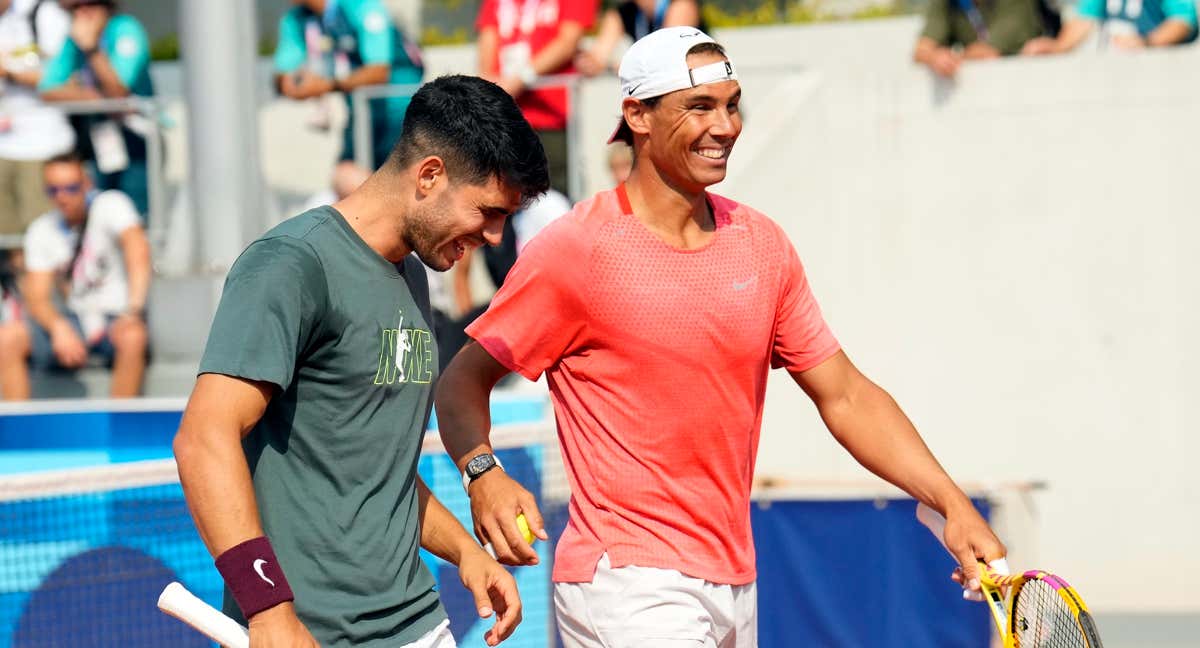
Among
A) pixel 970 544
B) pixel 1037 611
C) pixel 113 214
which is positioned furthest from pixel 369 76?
pixel 1037 611

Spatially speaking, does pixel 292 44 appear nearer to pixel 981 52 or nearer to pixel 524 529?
pixel 981 52

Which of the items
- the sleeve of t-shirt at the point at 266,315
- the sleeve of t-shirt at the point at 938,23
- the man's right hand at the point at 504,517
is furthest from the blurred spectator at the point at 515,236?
the sleeve of t-shirt at the point at 266,315

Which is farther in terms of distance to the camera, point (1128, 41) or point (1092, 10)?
point (1092, 10)

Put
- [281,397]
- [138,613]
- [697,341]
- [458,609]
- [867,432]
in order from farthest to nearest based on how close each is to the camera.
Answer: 1. [458,609]
2. [138,613]
3. [867,432]
4. [697,341]
5. [281,397]

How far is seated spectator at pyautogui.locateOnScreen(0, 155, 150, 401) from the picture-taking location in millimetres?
9172

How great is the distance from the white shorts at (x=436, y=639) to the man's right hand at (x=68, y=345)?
616 centimetres

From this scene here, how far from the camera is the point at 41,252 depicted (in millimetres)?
9516

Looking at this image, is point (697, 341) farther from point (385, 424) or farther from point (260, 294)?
point (260, 294)

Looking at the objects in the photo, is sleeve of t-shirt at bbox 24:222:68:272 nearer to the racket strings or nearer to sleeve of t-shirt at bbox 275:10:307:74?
sleeve of t-shirt at bbox 275:10:307:74

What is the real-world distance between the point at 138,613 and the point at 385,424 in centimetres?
200

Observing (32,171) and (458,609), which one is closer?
(458,609)

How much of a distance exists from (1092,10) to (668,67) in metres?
7.00

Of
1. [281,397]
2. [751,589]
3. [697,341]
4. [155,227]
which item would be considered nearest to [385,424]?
[281,397]

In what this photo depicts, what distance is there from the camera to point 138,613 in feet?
16.5
